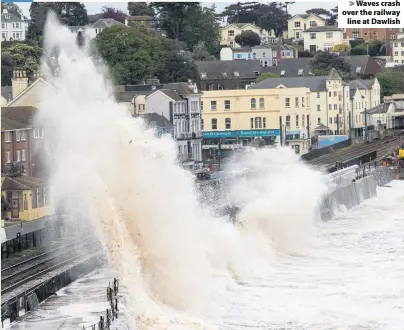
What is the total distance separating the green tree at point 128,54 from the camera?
8175 centimetres

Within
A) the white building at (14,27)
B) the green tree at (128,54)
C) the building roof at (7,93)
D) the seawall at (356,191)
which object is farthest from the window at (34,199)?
the white building at (14,27)

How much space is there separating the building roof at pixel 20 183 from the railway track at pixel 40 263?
4.93m

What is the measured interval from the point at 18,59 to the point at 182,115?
15393 mm

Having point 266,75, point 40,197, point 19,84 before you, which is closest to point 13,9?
point 266,75

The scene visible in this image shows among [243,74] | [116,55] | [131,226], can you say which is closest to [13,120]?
[131,226]

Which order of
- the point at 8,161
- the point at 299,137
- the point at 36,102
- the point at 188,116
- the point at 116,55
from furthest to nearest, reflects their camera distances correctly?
the point at 116,55, the point at 299,137, the point at 188,116, the point at 36,102, the point at 8,161

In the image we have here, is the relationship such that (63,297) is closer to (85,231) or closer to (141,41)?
(85,231)

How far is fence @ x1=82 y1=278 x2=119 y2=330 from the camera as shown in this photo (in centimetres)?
2283

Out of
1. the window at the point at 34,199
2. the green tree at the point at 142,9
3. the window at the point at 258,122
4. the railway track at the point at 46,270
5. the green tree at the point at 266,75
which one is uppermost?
the green tree at the point at 142,9

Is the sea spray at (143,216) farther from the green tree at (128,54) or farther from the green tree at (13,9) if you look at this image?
the green tree at (13,9)

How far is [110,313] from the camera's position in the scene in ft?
80.1

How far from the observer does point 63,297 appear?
2797cm

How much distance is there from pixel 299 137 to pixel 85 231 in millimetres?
42007

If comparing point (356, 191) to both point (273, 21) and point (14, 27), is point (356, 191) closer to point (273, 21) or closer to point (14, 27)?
point (14, 27)
